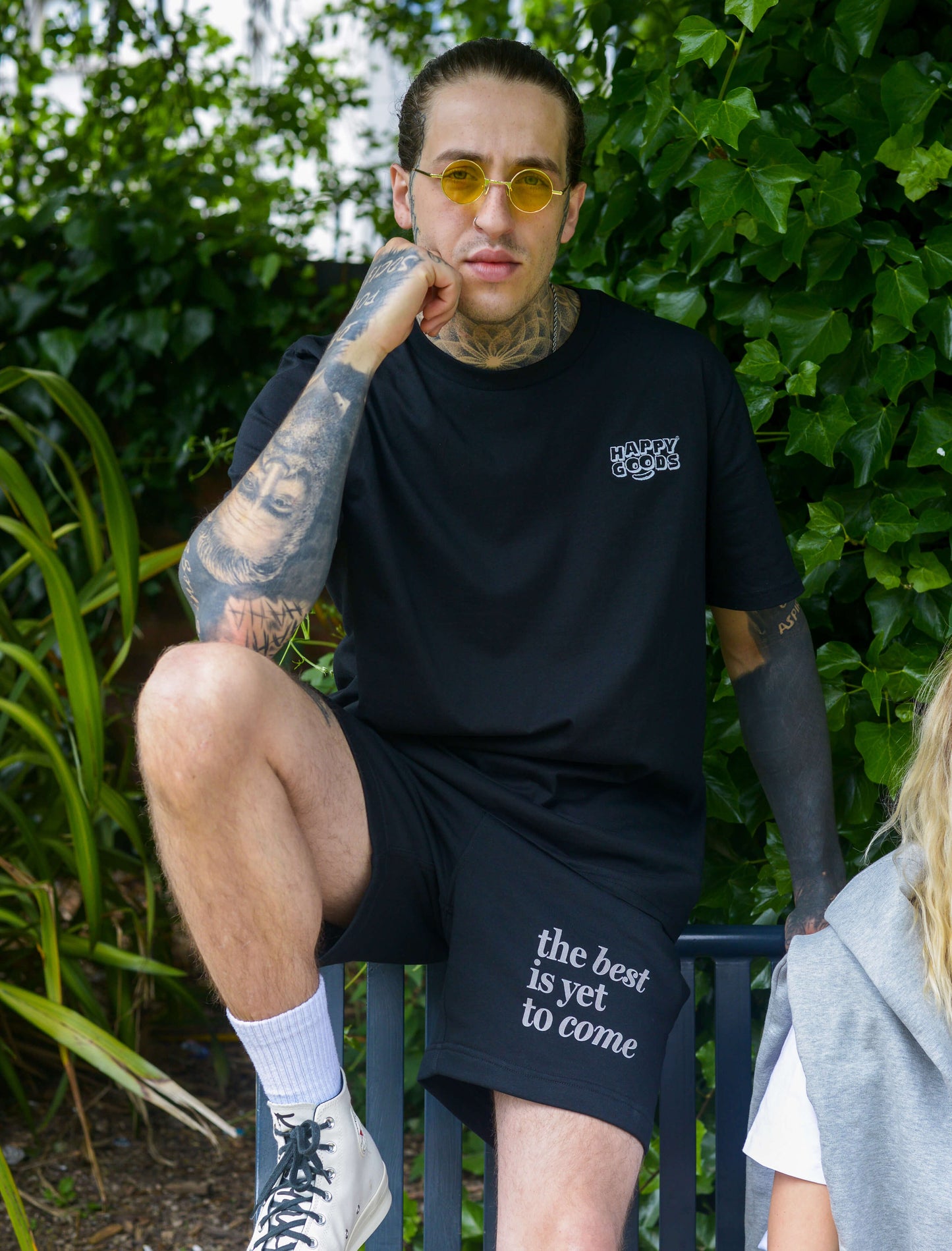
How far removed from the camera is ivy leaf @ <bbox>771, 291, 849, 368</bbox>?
1749 mm

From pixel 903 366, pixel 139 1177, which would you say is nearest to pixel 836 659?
pixel 903 366

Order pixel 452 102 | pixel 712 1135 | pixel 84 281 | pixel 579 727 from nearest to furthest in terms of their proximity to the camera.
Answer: pixel 579 727
pixel 452 102
pixel 712 1135
pixel 84 281

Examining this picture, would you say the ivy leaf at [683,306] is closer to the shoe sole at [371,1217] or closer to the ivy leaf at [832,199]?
the ivy leaf at [832,199]

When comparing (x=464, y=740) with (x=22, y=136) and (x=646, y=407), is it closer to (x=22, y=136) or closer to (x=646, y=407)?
(x=646, y=407)

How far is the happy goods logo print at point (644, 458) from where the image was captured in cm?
169

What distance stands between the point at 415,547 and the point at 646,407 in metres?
0.37

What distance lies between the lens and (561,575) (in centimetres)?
167

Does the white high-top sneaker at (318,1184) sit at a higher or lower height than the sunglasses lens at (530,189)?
lower

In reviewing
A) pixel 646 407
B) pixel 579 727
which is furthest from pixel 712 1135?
pixel 646 407

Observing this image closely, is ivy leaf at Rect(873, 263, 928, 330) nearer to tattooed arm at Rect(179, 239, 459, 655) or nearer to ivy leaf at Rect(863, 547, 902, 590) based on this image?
ivy leaf at Rect(863, 547, 902, 590)

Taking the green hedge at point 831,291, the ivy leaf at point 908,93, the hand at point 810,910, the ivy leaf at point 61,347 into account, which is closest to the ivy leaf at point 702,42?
the green hedge at point 831,291

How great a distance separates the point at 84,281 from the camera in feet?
10.1

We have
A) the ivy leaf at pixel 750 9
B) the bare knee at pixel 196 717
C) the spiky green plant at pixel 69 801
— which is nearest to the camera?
the bare knee at pixel 196 717

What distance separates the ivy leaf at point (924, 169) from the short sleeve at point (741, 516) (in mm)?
328
